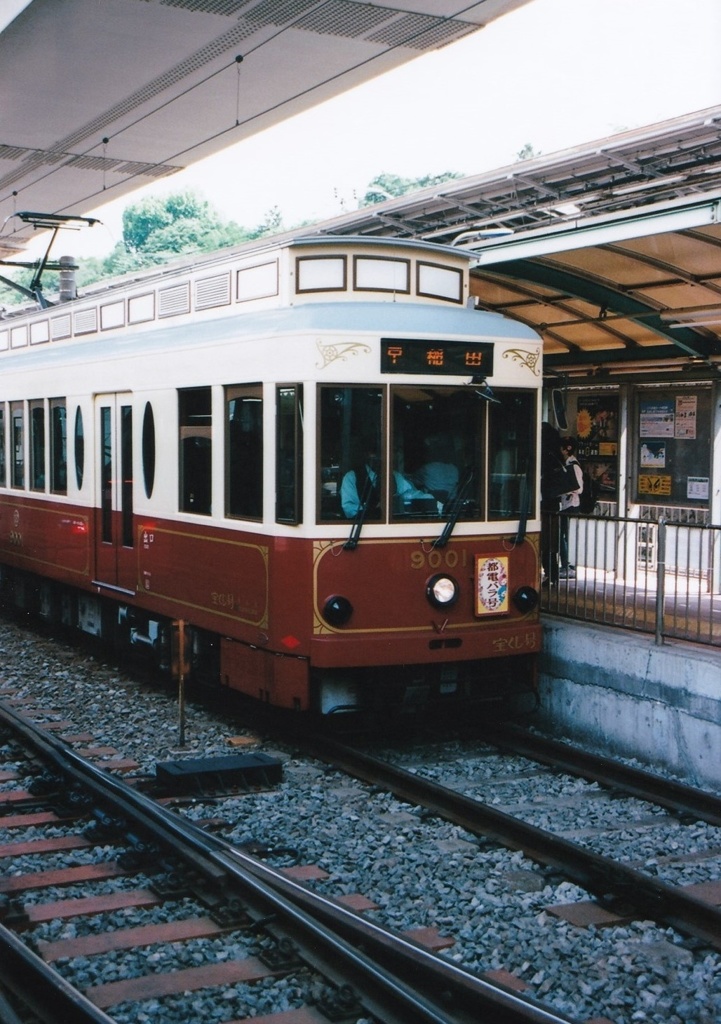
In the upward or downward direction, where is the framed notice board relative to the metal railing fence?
upward

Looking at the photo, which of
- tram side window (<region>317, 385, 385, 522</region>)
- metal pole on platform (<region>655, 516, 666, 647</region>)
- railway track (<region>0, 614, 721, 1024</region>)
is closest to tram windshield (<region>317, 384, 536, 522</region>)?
tram side window (<region>317, 385, 385, 522</region>)

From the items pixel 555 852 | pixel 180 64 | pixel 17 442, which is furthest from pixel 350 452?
pixel 180 64

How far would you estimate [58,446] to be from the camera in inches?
474

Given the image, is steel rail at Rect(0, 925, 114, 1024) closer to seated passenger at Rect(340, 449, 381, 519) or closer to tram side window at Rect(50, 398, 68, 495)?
seated passenger at Rect(340, 449, 381, 519)

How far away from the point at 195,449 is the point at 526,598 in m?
2.64

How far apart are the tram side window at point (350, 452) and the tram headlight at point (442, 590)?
0.58 metres

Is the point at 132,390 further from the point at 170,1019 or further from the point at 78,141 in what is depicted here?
the point at 78,141

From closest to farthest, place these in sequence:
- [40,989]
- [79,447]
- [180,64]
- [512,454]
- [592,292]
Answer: [40,989], [512,454], [592,292], [79,447], [180,64]

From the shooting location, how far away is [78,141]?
71.5 ft

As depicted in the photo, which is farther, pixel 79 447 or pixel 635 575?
pixel 79 447

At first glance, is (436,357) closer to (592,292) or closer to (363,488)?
(363,488)

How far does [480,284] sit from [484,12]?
4.98 meters

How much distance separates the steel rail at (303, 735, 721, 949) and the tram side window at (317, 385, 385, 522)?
163 cm

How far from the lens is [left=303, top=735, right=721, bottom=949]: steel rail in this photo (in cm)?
541
